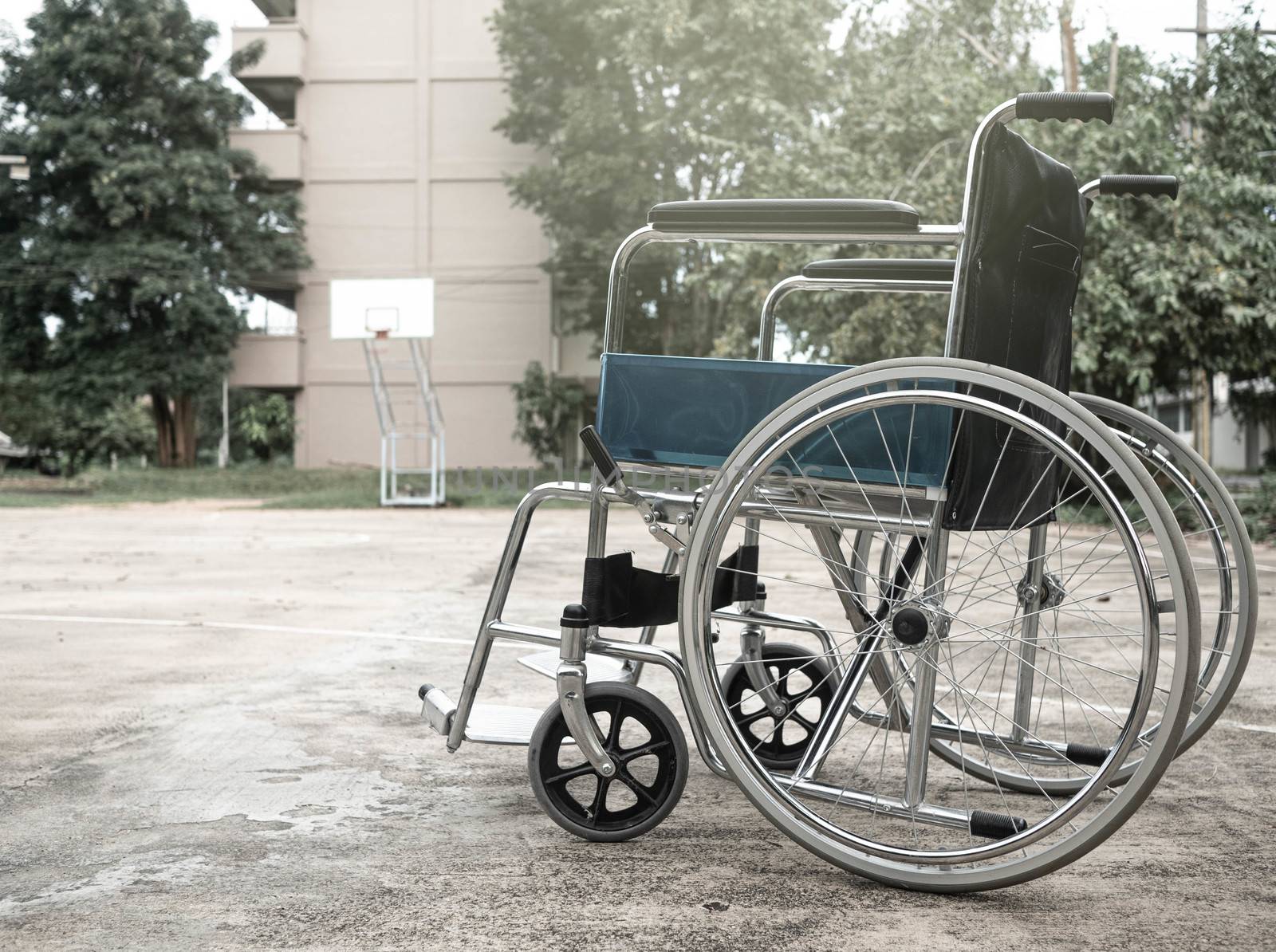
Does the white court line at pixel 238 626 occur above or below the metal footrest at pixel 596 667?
below

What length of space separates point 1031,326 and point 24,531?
37.5 feet

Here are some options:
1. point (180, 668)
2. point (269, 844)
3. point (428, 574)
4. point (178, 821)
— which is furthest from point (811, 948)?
point (428, 574)

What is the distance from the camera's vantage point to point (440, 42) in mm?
28781

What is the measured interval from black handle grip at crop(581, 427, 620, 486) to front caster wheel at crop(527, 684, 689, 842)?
378mm

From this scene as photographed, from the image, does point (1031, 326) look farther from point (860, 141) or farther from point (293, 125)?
point (293, 125)

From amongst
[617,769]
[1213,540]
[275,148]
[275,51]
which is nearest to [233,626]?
[617,769]

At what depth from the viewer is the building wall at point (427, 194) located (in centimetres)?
2867

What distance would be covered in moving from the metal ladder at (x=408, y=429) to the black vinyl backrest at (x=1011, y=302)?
50.8 feet

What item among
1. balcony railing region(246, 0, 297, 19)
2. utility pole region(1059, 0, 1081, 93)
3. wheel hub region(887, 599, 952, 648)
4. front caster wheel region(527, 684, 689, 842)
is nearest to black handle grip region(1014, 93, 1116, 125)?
wheel hub region(887, 599, 952, 648)

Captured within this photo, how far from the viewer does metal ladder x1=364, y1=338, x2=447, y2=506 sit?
18703 millimetres

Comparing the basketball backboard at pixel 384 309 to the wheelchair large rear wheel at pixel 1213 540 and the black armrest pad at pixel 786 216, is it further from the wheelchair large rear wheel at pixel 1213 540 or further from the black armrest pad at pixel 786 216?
the black armrest pad at pixel 786 216

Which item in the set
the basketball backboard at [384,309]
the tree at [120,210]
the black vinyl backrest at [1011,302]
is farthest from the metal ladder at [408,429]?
the black vinyl backrest at [1011,302]

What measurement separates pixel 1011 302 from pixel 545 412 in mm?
23863

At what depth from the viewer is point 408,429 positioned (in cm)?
2866
